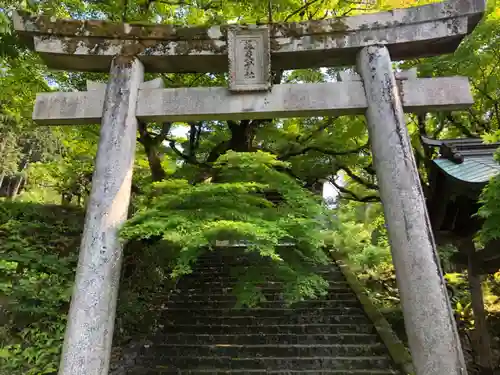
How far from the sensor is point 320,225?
4230 mm

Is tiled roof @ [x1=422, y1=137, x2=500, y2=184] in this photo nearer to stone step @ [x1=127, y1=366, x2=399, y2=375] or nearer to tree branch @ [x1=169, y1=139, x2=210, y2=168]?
stone step @ [x1=127, y1=366, x2=399, y2=375]

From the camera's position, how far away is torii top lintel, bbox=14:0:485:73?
4.40 meters

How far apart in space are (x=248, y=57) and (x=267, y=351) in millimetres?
4313

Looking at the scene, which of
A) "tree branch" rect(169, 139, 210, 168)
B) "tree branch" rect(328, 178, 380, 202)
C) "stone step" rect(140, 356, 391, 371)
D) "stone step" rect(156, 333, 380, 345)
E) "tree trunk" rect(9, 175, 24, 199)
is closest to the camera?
"stone step" rect(140, 356, 391, 371)

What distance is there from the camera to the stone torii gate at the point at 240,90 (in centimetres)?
394

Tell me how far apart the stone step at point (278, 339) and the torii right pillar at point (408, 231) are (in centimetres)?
266

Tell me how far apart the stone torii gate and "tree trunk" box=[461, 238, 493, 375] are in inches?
151

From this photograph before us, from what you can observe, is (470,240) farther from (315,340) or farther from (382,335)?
(315,340)

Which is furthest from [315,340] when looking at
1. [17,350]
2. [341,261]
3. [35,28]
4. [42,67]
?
[42,67]

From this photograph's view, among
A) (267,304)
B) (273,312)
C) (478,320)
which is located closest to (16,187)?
(267,304)

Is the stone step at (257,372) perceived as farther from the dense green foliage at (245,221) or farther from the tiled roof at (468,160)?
the tiled roof at (468,160)

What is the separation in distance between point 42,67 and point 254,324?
635cm

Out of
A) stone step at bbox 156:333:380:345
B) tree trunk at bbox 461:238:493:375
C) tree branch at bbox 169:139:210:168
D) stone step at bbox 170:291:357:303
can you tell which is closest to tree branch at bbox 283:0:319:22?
tree branch at bbox 169:139:210:168

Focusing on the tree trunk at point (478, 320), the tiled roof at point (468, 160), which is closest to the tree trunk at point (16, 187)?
the tiled roof at point (468, 160)
